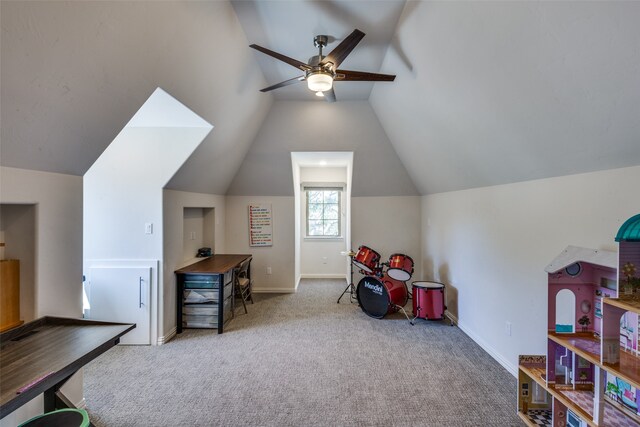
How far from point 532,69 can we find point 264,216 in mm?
4191

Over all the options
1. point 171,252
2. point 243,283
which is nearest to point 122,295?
point 171,252

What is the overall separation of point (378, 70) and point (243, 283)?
11.0 feet

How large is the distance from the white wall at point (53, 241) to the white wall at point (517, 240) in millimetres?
3357

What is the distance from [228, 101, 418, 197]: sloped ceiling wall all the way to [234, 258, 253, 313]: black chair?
4.28 ft

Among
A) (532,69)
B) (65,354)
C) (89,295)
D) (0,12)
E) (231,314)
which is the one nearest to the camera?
(0,12)

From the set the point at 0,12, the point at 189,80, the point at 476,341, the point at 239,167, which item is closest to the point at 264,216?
the point at 239,167

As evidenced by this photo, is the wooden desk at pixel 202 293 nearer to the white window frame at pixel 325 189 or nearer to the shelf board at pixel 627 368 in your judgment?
the white window frame at pixel 325 189

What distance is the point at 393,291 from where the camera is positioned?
3.91 metres

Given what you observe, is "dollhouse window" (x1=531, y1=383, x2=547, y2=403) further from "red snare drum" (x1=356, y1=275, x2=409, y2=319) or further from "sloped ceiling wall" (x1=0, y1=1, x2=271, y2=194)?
"sloped ceiling wall" (x1=0, y1=1, x2=271, y2=194)

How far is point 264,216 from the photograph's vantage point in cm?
509

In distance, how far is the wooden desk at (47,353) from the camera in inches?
47.2

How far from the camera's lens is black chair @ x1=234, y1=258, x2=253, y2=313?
4.15 meters

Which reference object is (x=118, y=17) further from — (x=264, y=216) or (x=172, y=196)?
(x=264, y=216)

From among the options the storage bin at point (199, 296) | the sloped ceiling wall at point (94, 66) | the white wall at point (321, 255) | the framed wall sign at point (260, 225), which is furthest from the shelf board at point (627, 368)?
the white wall at point (321, 255)
